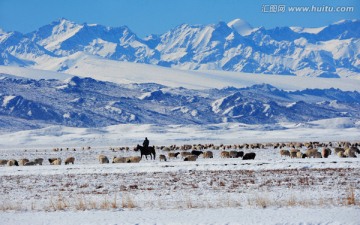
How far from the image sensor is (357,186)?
24.3 m

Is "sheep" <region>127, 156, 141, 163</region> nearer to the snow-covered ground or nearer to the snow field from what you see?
the snow field

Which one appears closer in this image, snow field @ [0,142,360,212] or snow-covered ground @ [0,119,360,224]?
snow-covered ground @ [0,119,360,224]

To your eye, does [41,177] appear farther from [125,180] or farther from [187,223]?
[187,223]

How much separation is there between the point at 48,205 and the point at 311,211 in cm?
791

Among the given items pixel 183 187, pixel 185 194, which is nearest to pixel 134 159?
pixel 183 187

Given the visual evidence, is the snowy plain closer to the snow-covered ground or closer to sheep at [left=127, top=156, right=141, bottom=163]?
the snow-covered ground

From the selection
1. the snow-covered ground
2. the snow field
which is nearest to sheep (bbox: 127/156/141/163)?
the snow field

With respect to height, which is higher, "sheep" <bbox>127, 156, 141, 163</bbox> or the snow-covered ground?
"sheep" <bbox>127, 156, 141, 163</bbox>

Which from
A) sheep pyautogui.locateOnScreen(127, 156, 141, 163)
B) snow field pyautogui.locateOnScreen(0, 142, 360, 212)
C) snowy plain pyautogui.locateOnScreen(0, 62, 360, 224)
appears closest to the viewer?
snowy plain pyautogui.locateOnScreen(0, 62, 360, 224)

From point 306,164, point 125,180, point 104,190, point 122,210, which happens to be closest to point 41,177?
point 125,180

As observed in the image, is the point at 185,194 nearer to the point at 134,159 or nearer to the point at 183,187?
the point at 183,187

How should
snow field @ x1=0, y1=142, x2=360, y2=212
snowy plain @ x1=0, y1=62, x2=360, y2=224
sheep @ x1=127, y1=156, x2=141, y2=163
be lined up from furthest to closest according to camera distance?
sheep @ x1=127, y1=156, x2=141, y2=163
snow field @ x1=0, y1=142, x2=360, y2=212
snowy plain @ x1=0, y1=62, x2=360, y2=224

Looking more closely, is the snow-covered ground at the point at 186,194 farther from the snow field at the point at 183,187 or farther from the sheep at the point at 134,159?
the sheep at the point at 134,159

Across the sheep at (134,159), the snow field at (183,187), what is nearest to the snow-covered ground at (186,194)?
the snow field at (183,187)
